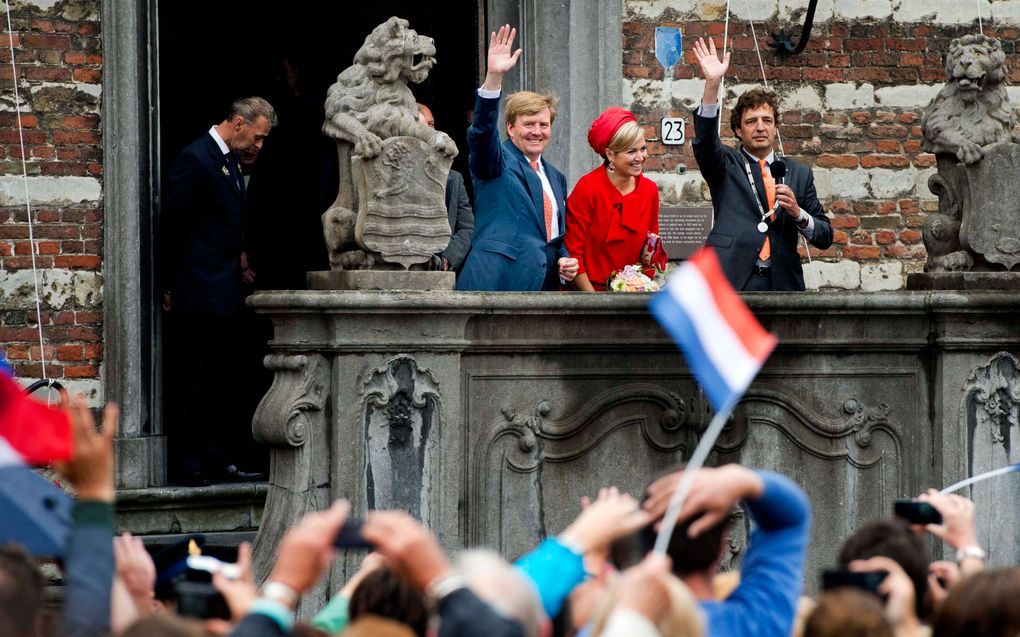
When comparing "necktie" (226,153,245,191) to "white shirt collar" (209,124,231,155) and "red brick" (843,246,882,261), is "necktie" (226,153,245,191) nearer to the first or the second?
"white shirt collar" (209,124,231,155)

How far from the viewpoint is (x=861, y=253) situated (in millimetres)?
10258

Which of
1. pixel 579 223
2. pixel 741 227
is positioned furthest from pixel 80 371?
pixel 741 227

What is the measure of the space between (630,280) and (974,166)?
1535mm

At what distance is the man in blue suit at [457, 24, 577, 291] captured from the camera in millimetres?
7461

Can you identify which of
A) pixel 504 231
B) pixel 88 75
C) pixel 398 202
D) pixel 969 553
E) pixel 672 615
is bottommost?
pixel 969 553

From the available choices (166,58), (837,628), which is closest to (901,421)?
(837,628)

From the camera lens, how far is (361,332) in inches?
265

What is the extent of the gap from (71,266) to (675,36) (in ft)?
11.8

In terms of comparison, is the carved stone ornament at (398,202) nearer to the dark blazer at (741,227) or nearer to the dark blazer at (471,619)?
the dark blazer at (741,227)

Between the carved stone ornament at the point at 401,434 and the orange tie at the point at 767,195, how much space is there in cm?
192

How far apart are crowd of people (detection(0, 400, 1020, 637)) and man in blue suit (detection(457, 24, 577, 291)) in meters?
3.13

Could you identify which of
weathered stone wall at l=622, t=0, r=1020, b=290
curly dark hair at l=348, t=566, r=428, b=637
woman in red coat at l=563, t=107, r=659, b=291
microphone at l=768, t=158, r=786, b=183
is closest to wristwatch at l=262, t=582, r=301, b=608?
curly dark hair at l=348, t=566, r=428, b=637

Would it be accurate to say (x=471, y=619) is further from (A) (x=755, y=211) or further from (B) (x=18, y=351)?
(B) (x=18, y=351)

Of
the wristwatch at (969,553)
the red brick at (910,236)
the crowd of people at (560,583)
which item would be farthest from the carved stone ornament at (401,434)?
the red brick at (910,236)
